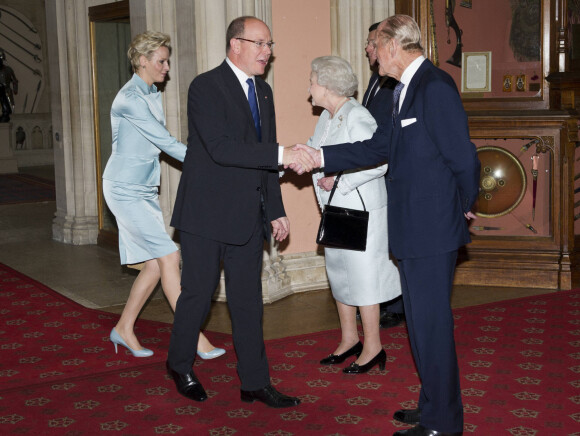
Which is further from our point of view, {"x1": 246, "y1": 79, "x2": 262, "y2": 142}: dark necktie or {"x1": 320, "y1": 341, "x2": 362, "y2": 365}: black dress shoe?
{"x1": 320, "y1": 341, "x2": 362, "y2": 365}: black dress shoe

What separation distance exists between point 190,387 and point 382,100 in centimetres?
202

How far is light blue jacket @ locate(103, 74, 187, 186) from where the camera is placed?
4656 millimetres

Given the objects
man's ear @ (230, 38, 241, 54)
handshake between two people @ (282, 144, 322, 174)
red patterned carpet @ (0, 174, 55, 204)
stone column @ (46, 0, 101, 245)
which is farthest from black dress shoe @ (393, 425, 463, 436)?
red patterned carpet @ (0, 174, 55, 204)

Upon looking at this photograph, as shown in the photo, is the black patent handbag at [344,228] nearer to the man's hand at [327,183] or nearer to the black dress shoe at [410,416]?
the man's hand at [327,183]

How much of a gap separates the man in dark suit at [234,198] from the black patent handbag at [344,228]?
0.75ft

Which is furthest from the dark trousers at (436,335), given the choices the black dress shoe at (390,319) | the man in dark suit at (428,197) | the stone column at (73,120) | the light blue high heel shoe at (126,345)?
the stone column at (73,120)

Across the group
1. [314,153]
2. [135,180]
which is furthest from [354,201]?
[135,180]

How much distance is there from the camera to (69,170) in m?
8.79

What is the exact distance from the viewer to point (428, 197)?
3.46 m

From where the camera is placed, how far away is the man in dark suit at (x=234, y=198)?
154 inches

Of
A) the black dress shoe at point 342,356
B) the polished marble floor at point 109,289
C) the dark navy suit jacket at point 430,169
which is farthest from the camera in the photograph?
the polished marble floor at point 109,289

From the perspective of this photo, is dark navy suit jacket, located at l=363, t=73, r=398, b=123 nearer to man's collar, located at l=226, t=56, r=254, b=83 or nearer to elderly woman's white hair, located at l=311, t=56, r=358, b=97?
elderly woman's white hair, located at l=311, t=56, r=358, b=97

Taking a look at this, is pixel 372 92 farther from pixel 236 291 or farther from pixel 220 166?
pixel 236 291

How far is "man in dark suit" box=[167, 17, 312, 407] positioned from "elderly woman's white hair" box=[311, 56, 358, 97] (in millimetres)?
356
